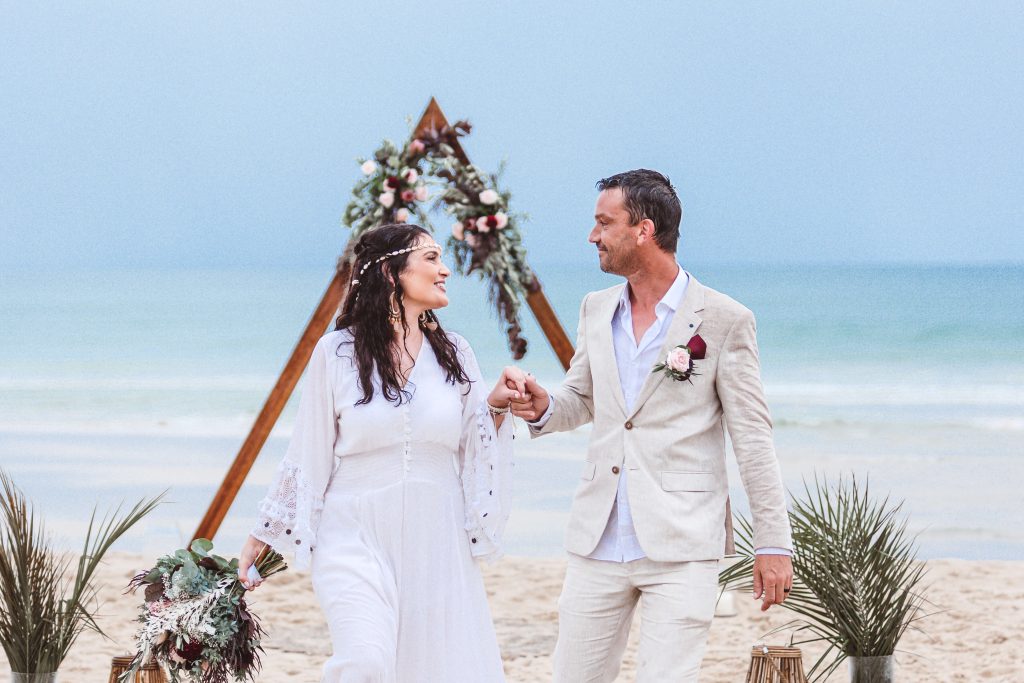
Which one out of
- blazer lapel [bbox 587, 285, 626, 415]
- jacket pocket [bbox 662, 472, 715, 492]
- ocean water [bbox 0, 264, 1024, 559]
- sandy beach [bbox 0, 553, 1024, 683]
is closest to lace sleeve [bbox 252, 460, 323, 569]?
blazer lapel [bbox 587, 285, 626, 415]

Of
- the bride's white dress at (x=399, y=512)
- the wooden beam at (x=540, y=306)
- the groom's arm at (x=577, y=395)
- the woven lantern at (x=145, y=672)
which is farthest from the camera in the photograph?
the wooden beam at (x=540, y=306)

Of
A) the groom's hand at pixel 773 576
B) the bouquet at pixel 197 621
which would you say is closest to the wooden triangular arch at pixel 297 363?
the bouquet at pixel 197 621

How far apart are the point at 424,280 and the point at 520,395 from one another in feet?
1.63

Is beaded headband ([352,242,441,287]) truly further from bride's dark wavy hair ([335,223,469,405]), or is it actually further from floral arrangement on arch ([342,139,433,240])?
floral arrangement on arch ([342,139,433,240])

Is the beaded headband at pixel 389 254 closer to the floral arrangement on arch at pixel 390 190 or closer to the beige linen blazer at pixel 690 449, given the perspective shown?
the beige linen blazer at pixel 690 449

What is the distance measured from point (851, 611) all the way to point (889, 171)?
2574 cm

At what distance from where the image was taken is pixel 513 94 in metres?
30.9

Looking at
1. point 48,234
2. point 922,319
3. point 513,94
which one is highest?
point 513,94

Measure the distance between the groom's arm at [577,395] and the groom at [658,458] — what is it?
6cm

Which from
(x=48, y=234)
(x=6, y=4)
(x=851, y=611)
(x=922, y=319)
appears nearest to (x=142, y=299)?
(x=48, y=234)

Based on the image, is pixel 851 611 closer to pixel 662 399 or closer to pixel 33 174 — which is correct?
pixel 662 399

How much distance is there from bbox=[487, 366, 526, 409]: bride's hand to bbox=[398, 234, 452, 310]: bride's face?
0.32m

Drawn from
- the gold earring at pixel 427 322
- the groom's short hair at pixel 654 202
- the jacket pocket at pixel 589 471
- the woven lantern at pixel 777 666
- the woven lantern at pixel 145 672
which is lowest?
the woven lantern at pixel 145 672

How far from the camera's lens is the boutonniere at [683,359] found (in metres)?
3.99
